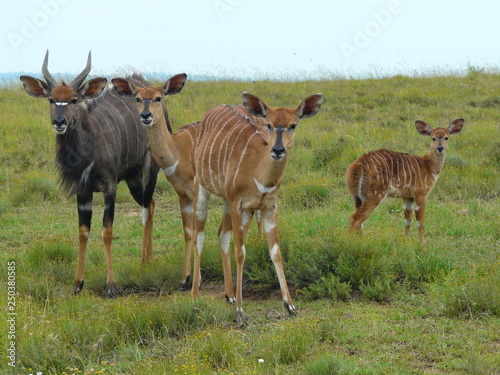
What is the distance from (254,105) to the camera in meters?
5.21

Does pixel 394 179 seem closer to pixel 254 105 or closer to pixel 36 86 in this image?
pixel 254 105

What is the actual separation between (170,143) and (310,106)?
6.40 feet

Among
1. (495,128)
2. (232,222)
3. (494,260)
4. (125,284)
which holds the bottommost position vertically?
(125,284)

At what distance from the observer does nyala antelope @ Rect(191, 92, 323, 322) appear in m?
4.95

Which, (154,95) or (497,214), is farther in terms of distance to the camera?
(497,214)

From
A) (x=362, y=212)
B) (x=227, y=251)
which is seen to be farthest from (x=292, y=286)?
(x=362, y=212)

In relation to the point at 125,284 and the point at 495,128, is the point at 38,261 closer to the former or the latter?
the point at 125,284

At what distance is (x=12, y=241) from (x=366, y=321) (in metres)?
4.75

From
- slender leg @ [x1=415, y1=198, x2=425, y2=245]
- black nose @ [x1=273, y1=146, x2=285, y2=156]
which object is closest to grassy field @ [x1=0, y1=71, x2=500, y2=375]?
slender leg @ [x1=415, y1=198, x2=425, y2=245]

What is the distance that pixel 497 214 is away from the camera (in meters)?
7.87

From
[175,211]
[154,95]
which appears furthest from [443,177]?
[154,95]

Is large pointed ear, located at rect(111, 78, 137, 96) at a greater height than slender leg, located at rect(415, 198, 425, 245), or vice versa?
large pointed ear, located at rect(111, 78, 137, 96)

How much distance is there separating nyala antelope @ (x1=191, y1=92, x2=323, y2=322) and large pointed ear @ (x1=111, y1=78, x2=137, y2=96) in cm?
87

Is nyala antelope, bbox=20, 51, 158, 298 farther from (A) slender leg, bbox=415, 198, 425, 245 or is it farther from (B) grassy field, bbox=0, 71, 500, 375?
(A) slender leg, bbox=415, 198, 425, 245
